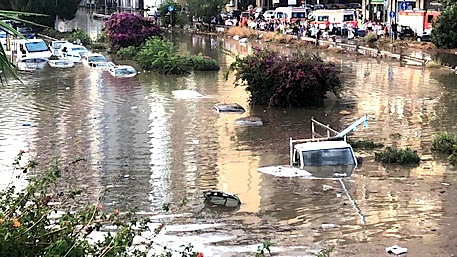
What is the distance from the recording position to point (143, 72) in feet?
129

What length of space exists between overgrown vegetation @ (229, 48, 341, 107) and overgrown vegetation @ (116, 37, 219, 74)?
11.4m

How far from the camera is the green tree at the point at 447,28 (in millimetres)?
45094

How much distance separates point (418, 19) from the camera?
170 feet

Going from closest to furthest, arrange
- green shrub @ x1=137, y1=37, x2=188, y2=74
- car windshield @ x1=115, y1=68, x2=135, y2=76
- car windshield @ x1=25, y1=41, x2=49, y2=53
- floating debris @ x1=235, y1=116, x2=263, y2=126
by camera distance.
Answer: floating debris @ x1=235, y1=116, x2=263, y2=126
car windshield @ x1=115, y1=68, x2=135, y2=76
green shrub @ x1=137, y1=37, x2=188, y2=74
car windshield @ x1=25, y1=41, x2=49, y2=53

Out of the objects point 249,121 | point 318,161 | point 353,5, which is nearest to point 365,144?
point 318,161

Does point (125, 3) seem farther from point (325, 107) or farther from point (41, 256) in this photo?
point (41, 256)

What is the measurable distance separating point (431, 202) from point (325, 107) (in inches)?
508

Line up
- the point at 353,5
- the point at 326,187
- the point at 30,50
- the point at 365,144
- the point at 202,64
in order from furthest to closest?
1. the point at 353,5
2. the point at 30,50
3. the point at 202,64
4. the point at 365,144
5. the point at 326,187

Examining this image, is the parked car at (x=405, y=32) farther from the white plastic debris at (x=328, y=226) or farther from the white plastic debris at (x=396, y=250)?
the white plastic debris at (x=396, y=250)

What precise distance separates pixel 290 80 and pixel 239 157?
820cm

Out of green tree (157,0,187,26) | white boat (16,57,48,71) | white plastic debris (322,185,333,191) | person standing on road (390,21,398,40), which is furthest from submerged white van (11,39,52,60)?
white plastic debris (322,185,333,191)

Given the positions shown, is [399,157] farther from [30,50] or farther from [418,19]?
[418,19]

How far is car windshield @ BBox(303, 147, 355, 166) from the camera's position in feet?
57.2

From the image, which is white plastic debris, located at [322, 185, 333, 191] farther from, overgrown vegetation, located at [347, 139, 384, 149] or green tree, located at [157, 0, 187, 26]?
green tree, located at [157, 0, 187, 26]
